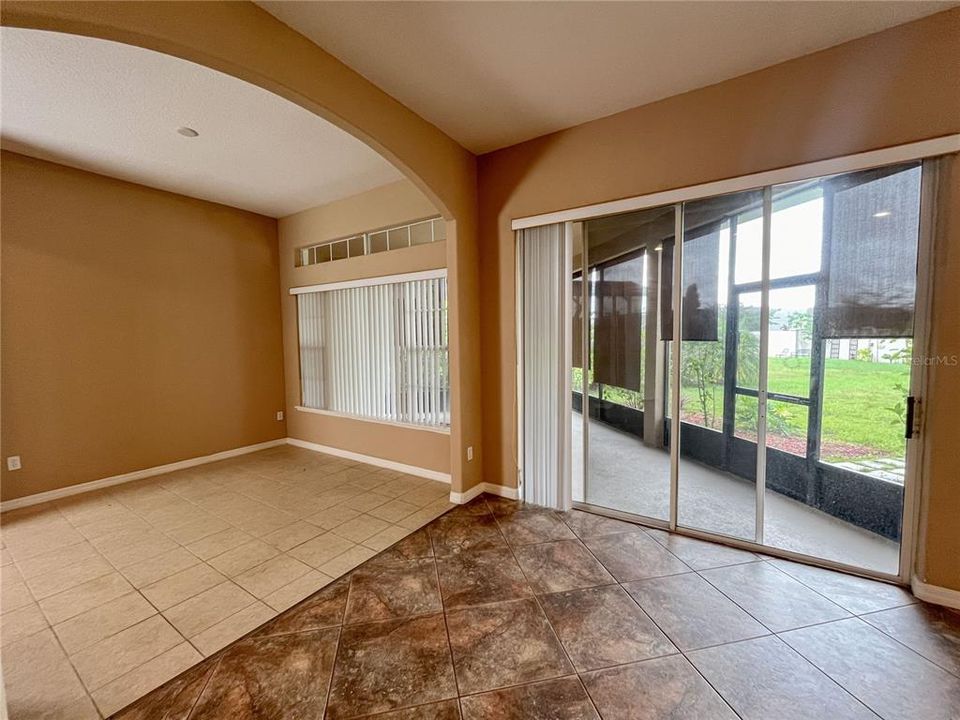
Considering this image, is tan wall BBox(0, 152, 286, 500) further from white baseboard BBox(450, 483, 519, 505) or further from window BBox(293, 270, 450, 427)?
white baseboard BBox(450, 483, 519, 505)

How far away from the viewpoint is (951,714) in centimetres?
138

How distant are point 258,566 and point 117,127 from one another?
11.5ft

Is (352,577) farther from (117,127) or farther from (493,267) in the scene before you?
(117,127)

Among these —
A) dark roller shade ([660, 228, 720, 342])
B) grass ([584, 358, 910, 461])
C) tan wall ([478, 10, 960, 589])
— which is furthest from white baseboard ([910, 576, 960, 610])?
dark roller shade ([660, 228, 720, 342])

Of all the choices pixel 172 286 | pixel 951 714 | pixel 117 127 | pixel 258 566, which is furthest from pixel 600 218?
pixel 172 286

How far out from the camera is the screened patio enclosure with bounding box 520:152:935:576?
2135mm

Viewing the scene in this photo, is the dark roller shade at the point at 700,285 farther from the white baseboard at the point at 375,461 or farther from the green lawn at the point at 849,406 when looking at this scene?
the white baseboard at the point at 375,461

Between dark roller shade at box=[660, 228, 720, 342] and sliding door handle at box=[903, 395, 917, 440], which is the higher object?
dark roller shade at box=[660, 228, 720, 342]

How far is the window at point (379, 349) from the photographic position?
3.76 metres

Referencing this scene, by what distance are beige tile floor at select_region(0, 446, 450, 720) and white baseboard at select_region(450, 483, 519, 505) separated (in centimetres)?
15

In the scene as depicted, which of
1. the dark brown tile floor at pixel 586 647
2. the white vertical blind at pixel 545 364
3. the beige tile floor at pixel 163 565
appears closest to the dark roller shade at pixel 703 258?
the white vertical blind at pixel 545 364

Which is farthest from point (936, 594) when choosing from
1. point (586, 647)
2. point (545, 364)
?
point (545, 364)

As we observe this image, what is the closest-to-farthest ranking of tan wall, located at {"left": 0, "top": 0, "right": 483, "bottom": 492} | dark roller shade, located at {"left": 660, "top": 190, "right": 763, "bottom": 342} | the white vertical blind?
tan wall, located at {"left": 0, "top": 0, "right": 483, "bottom": 492} < dark roller shade, located at {"left": 660, "top": 190, "right": 763, "bottom": 342} < the white vertical blind

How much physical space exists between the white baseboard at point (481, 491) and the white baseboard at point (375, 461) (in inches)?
16.2
